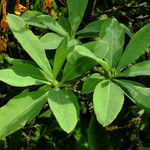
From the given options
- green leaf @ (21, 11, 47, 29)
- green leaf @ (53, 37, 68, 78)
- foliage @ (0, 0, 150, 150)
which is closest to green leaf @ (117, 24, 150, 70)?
foliage @ (0, 0, 150, 150)

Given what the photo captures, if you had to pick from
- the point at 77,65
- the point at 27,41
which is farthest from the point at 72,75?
the point at 27,41

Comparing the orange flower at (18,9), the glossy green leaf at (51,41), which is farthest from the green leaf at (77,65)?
the orange flower at (18,9)

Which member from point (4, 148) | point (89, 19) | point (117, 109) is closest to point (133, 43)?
point (117, 109)

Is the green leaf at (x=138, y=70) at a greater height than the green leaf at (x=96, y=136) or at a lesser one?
greater

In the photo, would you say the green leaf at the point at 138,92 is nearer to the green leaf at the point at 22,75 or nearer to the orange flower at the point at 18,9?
the green leaf at the point at 22,75

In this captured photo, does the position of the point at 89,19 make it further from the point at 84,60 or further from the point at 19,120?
the point at 19,120

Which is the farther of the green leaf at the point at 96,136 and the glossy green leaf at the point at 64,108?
the green leaf at the point at 96,136
